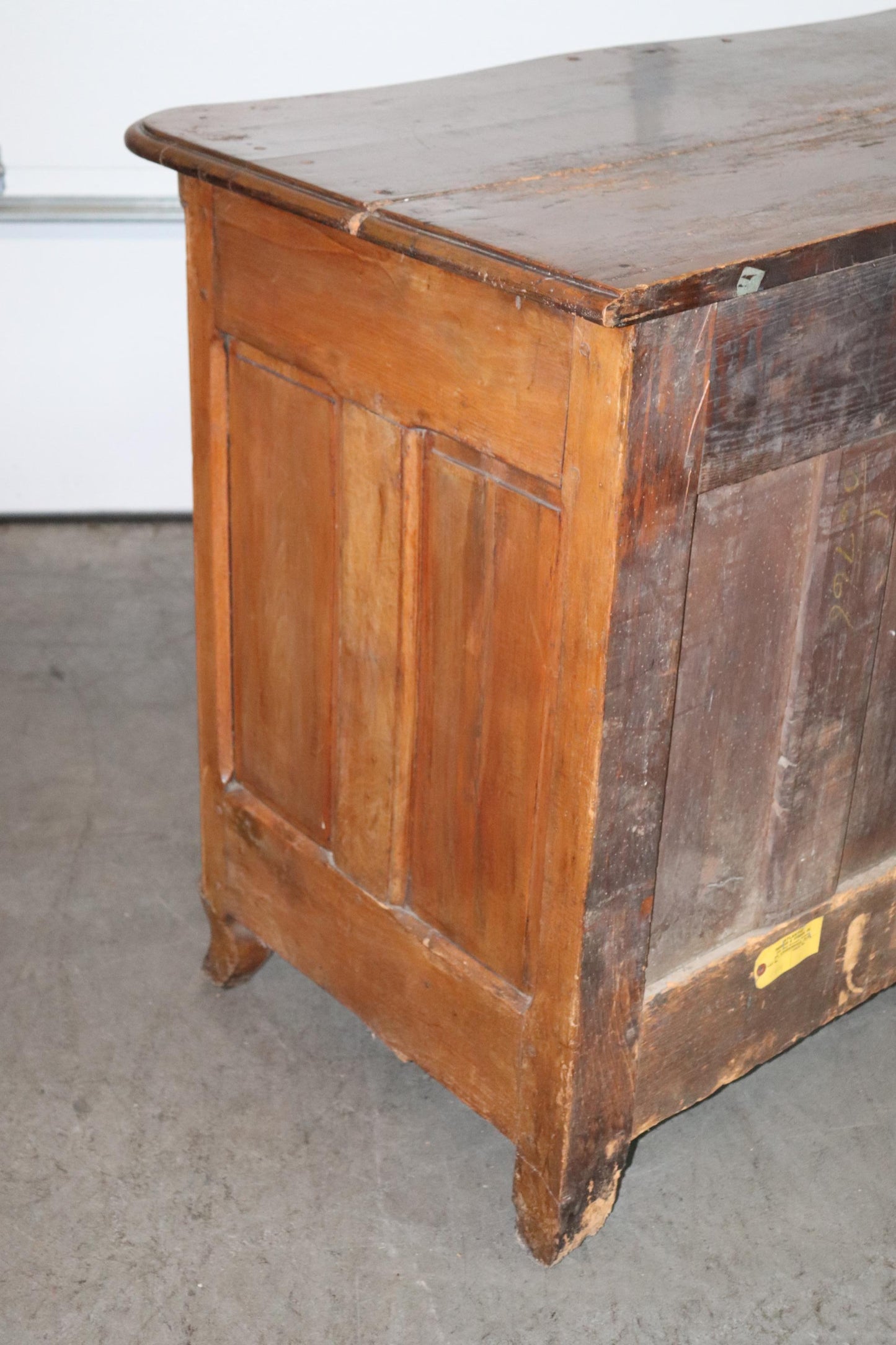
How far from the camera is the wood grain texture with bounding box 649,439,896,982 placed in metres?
1.45

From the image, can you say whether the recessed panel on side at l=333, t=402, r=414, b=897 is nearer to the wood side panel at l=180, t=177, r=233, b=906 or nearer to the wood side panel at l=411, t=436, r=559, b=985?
the wood side panel at l=411, t=436, r=559, b=985

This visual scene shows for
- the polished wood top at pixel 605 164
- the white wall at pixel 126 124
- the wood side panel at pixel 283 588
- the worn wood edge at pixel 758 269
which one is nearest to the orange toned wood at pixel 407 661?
the wood side panel at pixel 283 588

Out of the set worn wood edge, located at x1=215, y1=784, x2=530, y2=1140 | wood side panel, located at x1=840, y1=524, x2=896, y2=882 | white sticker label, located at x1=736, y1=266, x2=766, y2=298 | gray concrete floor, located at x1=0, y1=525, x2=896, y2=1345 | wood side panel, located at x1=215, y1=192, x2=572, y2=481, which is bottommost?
gray concrete floor, located at x1=0, y1=525, x2=896, y2=1345

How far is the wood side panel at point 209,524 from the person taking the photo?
169 centimetres

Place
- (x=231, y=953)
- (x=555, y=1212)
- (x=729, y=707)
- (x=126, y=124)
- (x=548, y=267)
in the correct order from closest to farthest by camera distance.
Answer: (x=548, y=267) < (x=729, y=707) < (x=555, y=1212) < (x=231, y=953) < (x=126, y=124)

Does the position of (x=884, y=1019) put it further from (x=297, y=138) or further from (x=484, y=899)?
(x=297, y=138)

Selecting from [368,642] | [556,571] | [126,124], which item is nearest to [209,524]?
[368,642]

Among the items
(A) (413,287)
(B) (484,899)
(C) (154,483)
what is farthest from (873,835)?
(C) (154,483)

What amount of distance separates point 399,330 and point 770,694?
1.66 feet

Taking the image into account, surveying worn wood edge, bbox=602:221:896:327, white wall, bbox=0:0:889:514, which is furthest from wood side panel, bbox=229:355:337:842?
white wall, bbox=0:0:889:514

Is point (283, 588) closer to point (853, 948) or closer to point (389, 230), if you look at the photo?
point (389, 230)

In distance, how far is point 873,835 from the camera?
177 centimetres

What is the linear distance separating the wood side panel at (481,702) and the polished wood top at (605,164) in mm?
220

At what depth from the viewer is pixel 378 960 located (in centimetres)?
176
